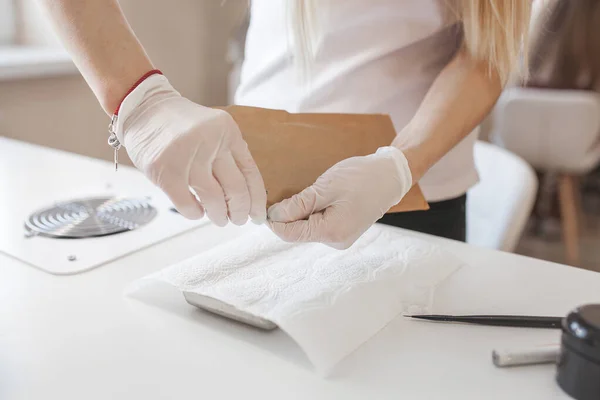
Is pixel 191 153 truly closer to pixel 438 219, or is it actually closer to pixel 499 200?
pixel 438 219

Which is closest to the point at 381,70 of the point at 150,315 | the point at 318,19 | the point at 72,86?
the point at 318,19

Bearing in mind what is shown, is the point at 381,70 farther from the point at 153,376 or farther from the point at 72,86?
the point at 72,86

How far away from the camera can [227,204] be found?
0.58 meters

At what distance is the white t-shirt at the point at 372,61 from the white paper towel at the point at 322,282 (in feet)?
0.83

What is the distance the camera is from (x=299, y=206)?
22.9 inches

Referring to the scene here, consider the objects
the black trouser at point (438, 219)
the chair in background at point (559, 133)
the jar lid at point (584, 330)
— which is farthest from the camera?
the chair in background at point (559, 133)

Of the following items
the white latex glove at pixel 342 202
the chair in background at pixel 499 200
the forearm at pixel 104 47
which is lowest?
the chair in background at pixel 499 200

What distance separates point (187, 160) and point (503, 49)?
0.46 m

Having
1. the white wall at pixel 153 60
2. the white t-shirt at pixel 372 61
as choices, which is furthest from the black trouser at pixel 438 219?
the white wall at pixel 153 60

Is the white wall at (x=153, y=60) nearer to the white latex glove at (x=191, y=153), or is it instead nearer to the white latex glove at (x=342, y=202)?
the white latex glove at (x=191, y=153)

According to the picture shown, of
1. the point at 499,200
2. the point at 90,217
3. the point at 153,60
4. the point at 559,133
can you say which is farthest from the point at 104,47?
the point at 559,133

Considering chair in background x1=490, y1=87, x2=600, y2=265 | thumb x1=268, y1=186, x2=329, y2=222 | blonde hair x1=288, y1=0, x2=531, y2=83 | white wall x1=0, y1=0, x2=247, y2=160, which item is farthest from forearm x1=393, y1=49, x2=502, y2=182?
chair in background x1=490, y1=87, x2=600, y2=265

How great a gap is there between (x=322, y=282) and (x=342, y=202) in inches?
3.3

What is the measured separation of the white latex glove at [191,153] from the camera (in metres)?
0.53
